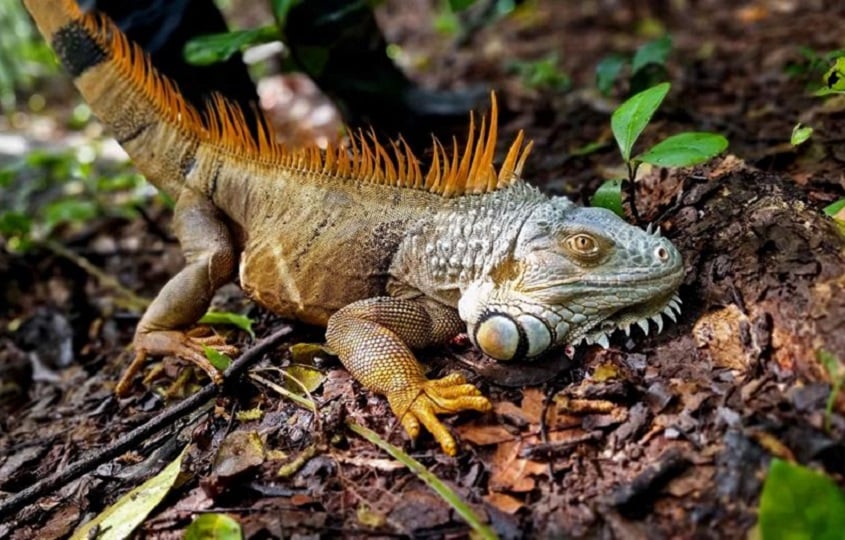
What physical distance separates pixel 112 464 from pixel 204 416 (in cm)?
57

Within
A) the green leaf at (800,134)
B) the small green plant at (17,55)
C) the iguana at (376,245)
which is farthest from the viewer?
the small green plant at (17,55)

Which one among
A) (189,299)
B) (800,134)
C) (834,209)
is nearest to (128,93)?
(189,299)

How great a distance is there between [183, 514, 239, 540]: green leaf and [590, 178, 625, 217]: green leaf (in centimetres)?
262

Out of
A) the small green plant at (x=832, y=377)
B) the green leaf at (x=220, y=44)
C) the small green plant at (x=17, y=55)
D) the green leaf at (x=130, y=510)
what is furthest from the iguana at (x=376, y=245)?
the small green plant at (x=17, y=55)

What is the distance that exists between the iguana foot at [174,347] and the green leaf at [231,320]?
18 centimetres

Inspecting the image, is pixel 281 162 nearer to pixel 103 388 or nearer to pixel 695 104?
pixel 103 388

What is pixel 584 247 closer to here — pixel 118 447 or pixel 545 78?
pixel 118 447

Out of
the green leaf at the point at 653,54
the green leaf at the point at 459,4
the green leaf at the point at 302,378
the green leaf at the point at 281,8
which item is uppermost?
the green leaf at the point at 281,8

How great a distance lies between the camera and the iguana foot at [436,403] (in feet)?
11.4

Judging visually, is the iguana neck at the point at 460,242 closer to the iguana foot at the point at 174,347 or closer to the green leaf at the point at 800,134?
the iguana foot at the point at 174,347

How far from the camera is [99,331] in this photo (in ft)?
21.1

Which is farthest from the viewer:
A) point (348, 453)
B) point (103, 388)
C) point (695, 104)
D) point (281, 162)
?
point (695, 104)

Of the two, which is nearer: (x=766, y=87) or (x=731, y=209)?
(x=731, y=209)

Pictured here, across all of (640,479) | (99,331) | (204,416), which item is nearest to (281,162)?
(204,416)
